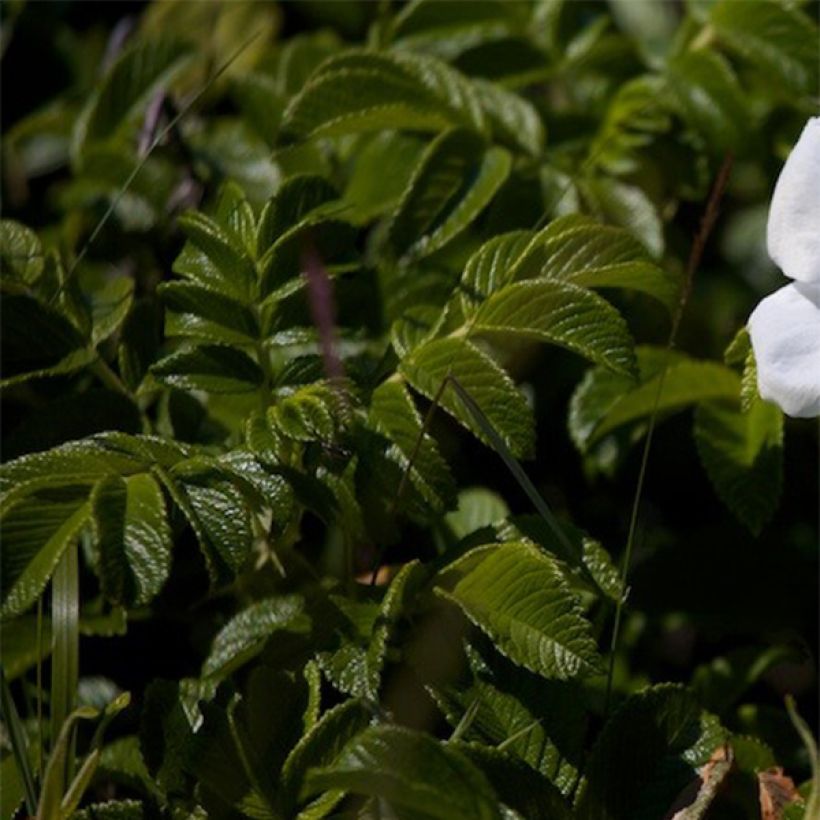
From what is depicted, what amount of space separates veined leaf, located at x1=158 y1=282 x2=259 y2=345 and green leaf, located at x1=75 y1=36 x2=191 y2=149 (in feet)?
2.34

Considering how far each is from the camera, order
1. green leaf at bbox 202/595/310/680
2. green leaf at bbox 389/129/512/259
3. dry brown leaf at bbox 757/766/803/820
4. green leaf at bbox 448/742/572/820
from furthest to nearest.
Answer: green leaf at bbox 389/129/512/259 < green leaf at bbox 202/595/310/680 < dry brown leaf at bbox 757/766/803/820 < green leaf at bbox 448/742/572/820

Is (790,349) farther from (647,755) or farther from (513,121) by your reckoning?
(513,121)

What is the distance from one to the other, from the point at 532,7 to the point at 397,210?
0.52 m

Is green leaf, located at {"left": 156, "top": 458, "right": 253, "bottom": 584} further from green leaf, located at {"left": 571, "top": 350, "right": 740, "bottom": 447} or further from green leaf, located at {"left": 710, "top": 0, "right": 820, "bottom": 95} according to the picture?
green leaf, located at {"left": 710, "top": 0, "right": 820, "bottom": 95}

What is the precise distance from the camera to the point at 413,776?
1034 millimetres

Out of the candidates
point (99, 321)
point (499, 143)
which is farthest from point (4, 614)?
point (499, 143)

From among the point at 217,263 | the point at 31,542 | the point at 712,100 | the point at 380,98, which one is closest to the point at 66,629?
the point at 31,542

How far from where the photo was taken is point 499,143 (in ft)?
5.91

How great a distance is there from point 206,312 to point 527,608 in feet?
1.32

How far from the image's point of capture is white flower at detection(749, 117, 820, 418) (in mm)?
1215

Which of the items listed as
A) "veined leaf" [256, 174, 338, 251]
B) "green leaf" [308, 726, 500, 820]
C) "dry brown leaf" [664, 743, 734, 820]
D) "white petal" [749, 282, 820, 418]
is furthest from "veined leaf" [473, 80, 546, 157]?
"green leaf" [308, 726, 500, 820]

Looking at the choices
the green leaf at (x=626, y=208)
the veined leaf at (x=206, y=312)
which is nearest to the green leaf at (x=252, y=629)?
the veined leaf at (x=206, y=312)

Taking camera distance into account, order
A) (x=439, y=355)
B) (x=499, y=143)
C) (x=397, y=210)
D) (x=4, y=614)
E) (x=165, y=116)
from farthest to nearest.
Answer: (x=165, y=116)
(x=499, y=143)
(x=397, y=210)
(x=439, y=355)
(x=4, y=614)

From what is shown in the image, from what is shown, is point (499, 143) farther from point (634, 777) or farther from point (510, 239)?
point (634, 777)
